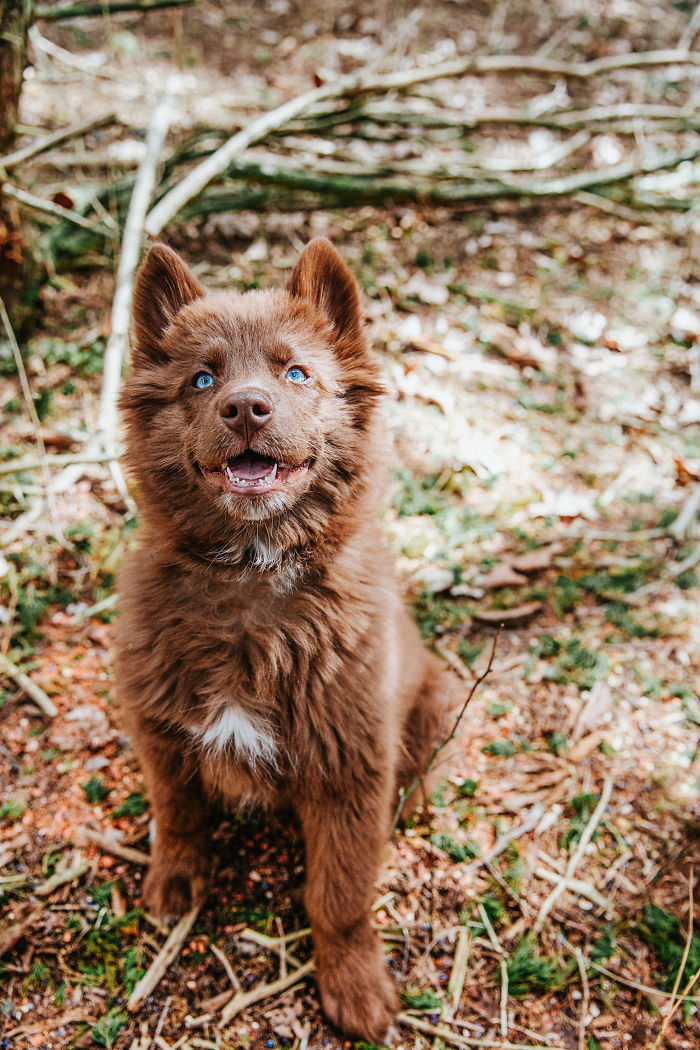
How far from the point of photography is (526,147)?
686cm

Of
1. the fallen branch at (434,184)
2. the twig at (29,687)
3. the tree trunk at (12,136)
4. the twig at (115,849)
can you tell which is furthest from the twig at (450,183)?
the twig at (115,849)

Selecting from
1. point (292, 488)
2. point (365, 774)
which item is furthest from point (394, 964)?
point (292, 488)

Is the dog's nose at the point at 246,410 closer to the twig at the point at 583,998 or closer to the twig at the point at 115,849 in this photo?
the twig at the point at 115,849

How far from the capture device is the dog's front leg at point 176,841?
→ 2.62m

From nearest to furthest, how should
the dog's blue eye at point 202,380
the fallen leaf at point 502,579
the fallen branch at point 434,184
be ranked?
the dog's blue eye at point 202,380
the fallen leaf at point 502,579
the fallen branch at point 434,184

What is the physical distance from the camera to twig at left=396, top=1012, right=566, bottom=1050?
2508 mm

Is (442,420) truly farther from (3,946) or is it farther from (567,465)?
(3,946)

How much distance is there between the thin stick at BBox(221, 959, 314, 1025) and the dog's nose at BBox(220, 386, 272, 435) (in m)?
1.91

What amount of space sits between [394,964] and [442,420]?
3.07m

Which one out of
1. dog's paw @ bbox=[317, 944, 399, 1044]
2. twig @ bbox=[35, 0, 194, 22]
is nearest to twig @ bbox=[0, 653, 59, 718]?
dog's paw @ bbox=[317, 944, 399, 1044]

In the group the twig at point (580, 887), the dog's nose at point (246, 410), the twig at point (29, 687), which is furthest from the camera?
the twig at point (29, 687)

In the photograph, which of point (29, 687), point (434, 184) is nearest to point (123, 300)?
point (29, 687)

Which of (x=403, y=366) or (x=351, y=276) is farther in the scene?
(x=403, y=366)

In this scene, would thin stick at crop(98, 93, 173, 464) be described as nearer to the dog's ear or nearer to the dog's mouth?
the dog's ear
